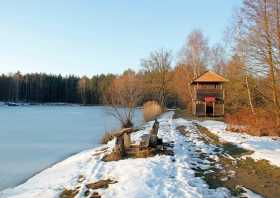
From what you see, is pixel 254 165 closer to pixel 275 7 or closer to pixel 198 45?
pixel 275 7

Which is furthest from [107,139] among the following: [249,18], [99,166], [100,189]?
[100,189]

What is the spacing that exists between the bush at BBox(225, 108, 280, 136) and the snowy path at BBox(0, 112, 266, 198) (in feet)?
18.1

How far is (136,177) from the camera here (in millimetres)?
8414

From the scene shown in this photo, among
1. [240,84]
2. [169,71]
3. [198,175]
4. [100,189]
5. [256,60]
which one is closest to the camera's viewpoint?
[100,189]

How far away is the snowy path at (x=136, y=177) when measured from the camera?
7.23 meters

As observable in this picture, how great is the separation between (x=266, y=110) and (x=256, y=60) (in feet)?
11.7

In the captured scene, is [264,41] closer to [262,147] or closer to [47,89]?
[262,147]

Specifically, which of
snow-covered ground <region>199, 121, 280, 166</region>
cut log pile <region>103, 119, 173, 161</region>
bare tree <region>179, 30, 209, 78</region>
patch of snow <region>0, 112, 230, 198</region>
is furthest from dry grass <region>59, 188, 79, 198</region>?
bare tree <region>179, 30, 209, 78</region>

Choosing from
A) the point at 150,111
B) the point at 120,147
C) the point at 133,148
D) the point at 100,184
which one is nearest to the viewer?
the point at 100,184

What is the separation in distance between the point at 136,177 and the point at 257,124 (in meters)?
10.7

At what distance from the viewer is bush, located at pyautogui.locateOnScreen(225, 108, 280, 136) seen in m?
16.5

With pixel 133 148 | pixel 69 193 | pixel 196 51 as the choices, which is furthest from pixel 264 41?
pixel 196 51

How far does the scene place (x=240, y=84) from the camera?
2578cm

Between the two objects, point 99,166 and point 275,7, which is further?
point 275,7
